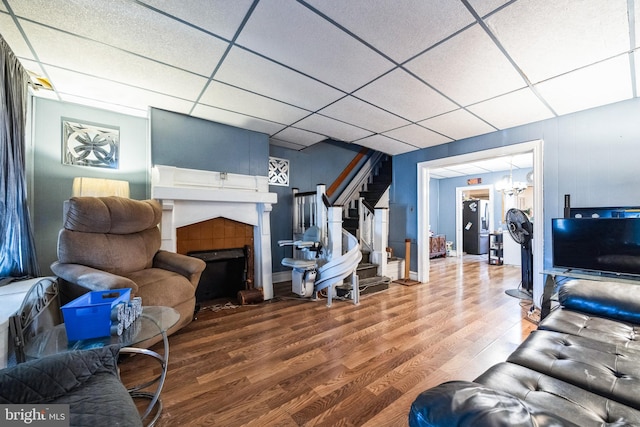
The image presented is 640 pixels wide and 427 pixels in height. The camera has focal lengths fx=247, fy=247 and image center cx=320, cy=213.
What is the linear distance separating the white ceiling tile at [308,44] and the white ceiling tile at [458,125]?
136 centimetres

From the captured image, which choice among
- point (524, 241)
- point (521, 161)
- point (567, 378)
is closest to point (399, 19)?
point (567, 378)

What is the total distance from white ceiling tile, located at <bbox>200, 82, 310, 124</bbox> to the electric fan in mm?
3342

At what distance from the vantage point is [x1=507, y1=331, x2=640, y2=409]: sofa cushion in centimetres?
101

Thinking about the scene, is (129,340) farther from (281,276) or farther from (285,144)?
(285,144)

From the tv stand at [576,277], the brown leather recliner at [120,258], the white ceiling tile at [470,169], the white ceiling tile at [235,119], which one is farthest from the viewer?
the white ceiling tile at [470,169]

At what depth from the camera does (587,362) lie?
3.87 ft

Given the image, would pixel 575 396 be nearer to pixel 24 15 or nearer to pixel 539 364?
pixel 539 364

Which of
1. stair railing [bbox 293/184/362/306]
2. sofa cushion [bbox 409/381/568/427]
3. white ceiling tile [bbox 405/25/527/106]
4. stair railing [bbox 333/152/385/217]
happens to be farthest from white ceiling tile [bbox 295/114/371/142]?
sofa cushion [bbox 409/381/568/427]

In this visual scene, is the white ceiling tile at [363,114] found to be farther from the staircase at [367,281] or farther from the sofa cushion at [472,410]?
the sofa cushion at [472,410]

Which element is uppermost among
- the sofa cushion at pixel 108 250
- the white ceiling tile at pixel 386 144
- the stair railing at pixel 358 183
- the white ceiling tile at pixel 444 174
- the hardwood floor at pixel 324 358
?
the white ceiling tile at pixel 386 144

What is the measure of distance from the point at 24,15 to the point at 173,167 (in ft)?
5.10

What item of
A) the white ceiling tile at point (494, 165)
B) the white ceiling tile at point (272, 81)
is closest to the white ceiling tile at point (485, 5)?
the white ceiling tile at point (272, 81)

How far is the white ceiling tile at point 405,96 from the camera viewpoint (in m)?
→ 2.25

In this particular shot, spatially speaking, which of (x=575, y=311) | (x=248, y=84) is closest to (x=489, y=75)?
(x=575, y=311)
